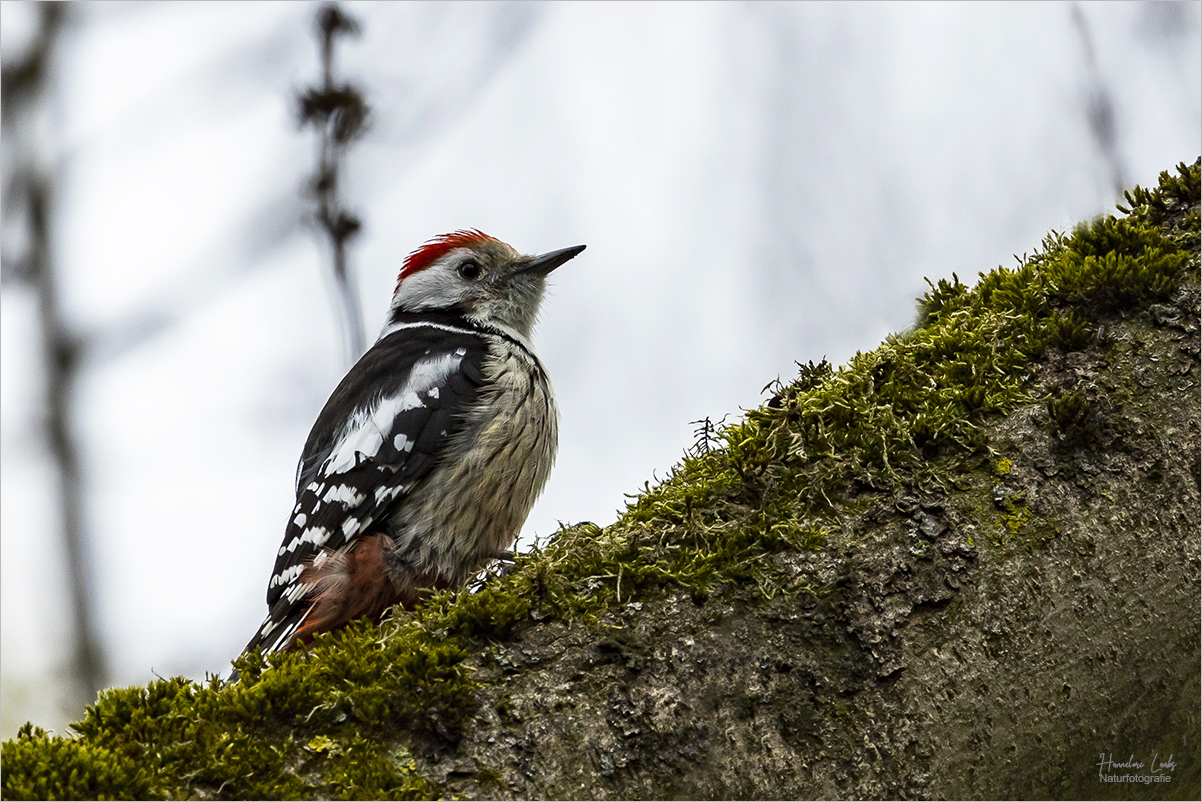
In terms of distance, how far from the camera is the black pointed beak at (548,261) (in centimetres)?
413

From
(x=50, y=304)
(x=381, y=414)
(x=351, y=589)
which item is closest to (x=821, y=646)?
(x=351, y=589)

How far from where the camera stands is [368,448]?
3119mm

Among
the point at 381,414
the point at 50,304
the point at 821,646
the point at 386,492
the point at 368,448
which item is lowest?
the point at 821,646

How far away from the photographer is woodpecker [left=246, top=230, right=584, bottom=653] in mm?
2895

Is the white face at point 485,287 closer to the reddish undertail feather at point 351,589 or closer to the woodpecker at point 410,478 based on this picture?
the woodpecker at point 410,478

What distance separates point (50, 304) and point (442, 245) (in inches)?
65.4

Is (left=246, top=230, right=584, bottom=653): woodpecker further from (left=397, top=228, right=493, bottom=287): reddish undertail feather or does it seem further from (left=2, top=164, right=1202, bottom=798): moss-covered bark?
(left=2, top=164, right=1202, bottom=798): moss-covered bark

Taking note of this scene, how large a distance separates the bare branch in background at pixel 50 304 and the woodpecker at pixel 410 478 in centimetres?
69

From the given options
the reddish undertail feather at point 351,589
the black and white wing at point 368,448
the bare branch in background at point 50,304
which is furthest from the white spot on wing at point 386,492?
the bare branch in background at point 50,304

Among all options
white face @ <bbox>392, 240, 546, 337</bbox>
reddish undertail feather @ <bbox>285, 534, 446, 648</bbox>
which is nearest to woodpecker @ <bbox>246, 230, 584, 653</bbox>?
reddish undertail feather @ <bbox>285, 534, 446, 648</bbox>

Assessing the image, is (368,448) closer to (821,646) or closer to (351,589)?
(351,589)

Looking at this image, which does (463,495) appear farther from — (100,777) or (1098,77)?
(1098,77)

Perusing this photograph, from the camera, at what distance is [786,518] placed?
1596 millimetres

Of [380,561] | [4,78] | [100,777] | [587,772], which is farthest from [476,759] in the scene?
[4,78]
